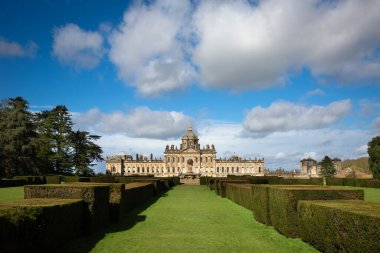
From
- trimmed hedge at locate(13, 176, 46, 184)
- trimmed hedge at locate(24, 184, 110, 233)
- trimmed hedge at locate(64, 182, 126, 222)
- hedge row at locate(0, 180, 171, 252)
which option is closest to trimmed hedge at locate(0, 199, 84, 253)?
hedge row at locate(0, 180, 171, 252)

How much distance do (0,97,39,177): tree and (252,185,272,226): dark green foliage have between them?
33014 mm

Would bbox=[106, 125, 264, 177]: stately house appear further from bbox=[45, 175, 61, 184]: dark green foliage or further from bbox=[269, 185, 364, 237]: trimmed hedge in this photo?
bbox=[269, 185, 364, 237]: trimmed hedge

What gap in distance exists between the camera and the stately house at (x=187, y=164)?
106688 mm

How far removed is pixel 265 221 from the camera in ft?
38.4

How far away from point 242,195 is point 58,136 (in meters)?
44.6

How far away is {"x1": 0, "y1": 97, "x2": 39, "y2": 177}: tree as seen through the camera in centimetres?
3909

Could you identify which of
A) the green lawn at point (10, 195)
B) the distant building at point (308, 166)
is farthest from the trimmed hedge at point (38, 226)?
the distant building at point (308, 166)

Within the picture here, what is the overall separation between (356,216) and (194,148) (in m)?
102

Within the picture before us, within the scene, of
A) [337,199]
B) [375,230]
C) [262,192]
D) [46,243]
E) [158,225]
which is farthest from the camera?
[262,192]

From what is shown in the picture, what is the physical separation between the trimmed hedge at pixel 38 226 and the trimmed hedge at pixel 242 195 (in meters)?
8.79

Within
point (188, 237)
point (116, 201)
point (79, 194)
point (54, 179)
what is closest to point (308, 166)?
point (54, 179)

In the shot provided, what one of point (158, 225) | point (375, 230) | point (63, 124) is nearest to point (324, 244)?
point (375, 230)

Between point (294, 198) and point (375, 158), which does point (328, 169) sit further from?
point (294, 198)

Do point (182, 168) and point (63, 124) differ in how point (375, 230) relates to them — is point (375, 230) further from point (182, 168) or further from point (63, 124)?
point (182, 168)
